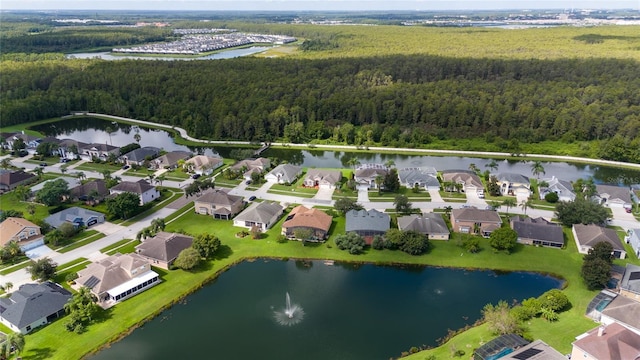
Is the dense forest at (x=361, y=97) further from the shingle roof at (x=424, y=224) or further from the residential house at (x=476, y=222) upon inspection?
the shingle roof at (x=424, y=224)

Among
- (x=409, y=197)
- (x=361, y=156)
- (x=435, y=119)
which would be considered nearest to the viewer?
(x=409, y=197)

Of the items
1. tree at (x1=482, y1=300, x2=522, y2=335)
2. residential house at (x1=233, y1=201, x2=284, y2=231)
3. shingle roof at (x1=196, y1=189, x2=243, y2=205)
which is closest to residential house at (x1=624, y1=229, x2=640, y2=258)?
tree at (x1=482, y1=300, x2=522, y2=335)

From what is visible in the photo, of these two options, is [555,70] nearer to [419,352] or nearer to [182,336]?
[419,352]

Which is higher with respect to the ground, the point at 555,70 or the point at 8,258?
the point at 555,70

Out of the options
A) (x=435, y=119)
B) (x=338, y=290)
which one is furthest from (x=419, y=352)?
(x=435, y=119)

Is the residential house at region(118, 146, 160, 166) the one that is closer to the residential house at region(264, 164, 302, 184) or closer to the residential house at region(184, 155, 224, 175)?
the residential house at region(184, 155, 224, 175)

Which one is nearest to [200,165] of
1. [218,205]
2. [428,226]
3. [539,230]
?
[218,205]
